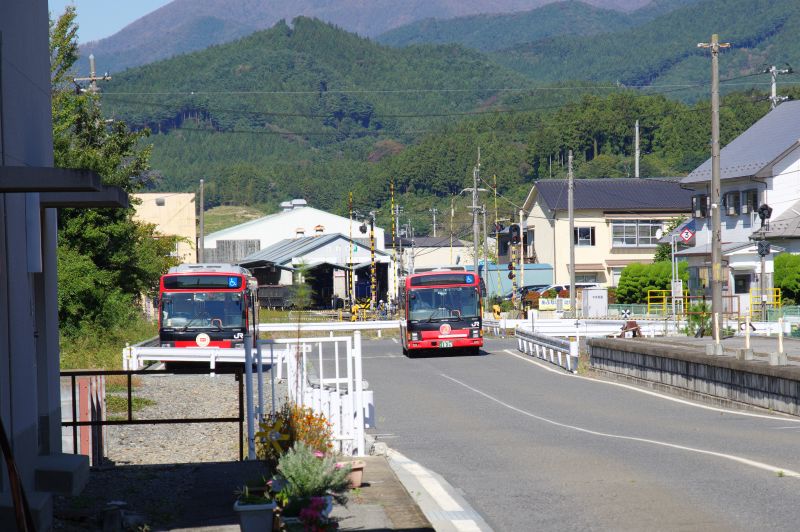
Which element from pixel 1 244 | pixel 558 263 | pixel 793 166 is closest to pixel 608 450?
pixel 1 244

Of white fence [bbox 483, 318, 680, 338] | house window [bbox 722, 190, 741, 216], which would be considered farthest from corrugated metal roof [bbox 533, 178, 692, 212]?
white fence [bbox 483, 318, 680, 338]

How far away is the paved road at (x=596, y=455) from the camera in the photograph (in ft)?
31.7

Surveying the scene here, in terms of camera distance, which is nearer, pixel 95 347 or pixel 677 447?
pixel 677 447

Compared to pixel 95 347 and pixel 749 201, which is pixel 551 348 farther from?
pixel 749 201

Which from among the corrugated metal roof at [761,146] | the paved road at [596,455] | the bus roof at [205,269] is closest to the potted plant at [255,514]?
the paved road at [596,455]

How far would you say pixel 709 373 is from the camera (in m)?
23.2

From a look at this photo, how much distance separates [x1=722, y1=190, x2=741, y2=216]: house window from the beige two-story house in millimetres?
24899

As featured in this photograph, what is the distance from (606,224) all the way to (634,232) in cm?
210

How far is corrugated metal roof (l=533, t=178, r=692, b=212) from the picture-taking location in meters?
81.1

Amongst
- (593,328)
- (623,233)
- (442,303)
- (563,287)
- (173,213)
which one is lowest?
(593,328)

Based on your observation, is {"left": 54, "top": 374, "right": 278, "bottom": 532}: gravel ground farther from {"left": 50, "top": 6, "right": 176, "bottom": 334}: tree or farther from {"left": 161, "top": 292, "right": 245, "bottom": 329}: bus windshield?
{"left": 50, "top": 6, "right": 176, "bottom": 334}: tree

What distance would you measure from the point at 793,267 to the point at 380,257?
155 ft

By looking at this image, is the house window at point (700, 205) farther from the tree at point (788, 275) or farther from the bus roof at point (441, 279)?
the bus roof at point (441, 279)

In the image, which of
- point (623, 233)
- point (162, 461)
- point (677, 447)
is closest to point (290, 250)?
point (623, 233)
